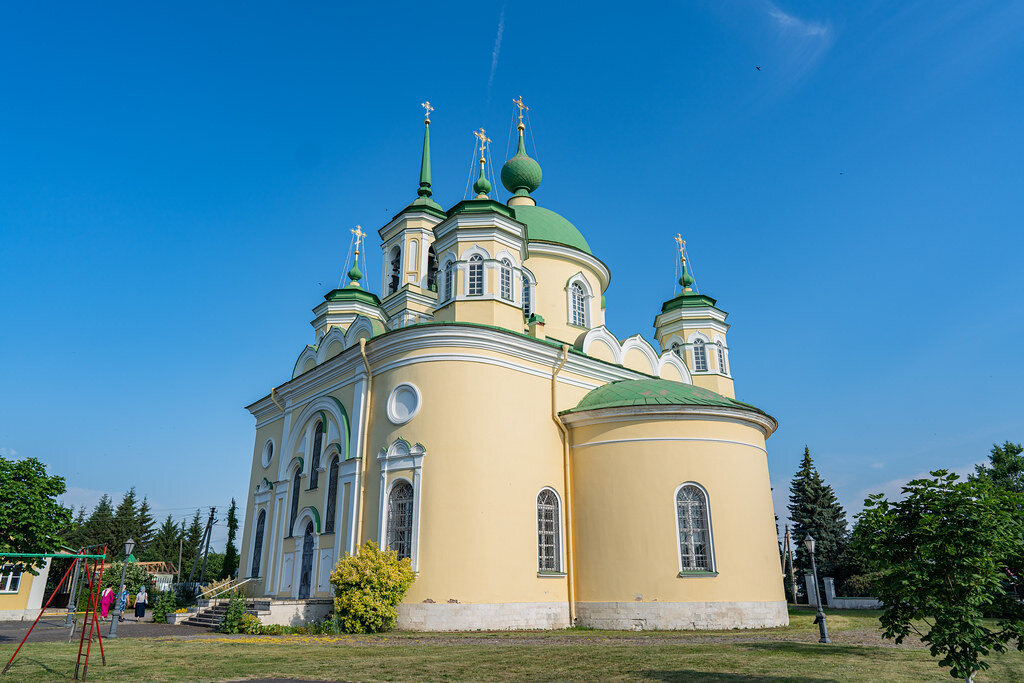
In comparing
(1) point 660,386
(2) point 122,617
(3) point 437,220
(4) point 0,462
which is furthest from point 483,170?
(2) point 122,617

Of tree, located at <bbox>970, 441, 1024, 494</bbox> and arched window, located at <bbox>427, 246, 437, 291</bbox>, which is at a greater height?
arched window, located at <bbox>427, 246, 437, 291</bbox>

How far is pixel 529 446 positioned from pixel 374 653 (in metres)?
6.73

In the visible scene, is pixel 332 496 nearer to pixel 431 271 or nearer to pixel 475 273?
pixel 475 273

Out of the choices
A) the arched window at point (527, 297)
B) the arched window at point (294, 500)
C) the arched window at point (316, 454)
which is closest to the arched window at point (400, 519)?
the arched window at point (316, 454)

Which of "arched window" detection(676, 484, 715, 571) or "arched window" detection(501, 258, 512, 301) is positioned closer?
"arched window" detection(676, 484, 715, 571)

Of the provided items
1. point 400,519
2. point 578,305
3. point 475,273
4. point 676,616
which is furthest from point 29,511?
point 578,305

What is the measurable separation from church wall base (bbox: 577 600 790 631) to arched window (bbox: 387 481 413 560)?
14.8 feet

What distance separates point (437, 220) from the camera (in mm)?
22969

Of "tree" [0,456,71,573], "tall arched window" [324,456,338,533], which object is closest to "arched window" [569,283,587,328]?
"tall arched window" [324,456,338,533]

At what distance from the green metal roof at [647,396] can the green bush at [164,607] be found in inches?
515

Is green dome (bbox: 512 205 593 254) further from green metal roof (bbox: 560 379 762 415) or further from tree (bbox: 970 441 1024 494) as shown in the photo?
tree (bbox: 970 441 1024 494)

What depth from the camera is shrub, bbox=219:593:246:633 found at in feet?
50.4

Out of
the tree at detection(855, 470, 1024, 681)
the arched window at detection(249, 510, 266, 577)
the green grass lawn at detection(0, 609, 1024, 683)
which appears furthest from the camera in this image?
the arched window at detection(249, 510, 266, 577)

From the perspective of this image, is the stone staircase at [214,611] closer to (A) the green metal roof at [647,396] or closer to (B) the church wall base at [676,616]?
(B) the church wall base at [676,616]
